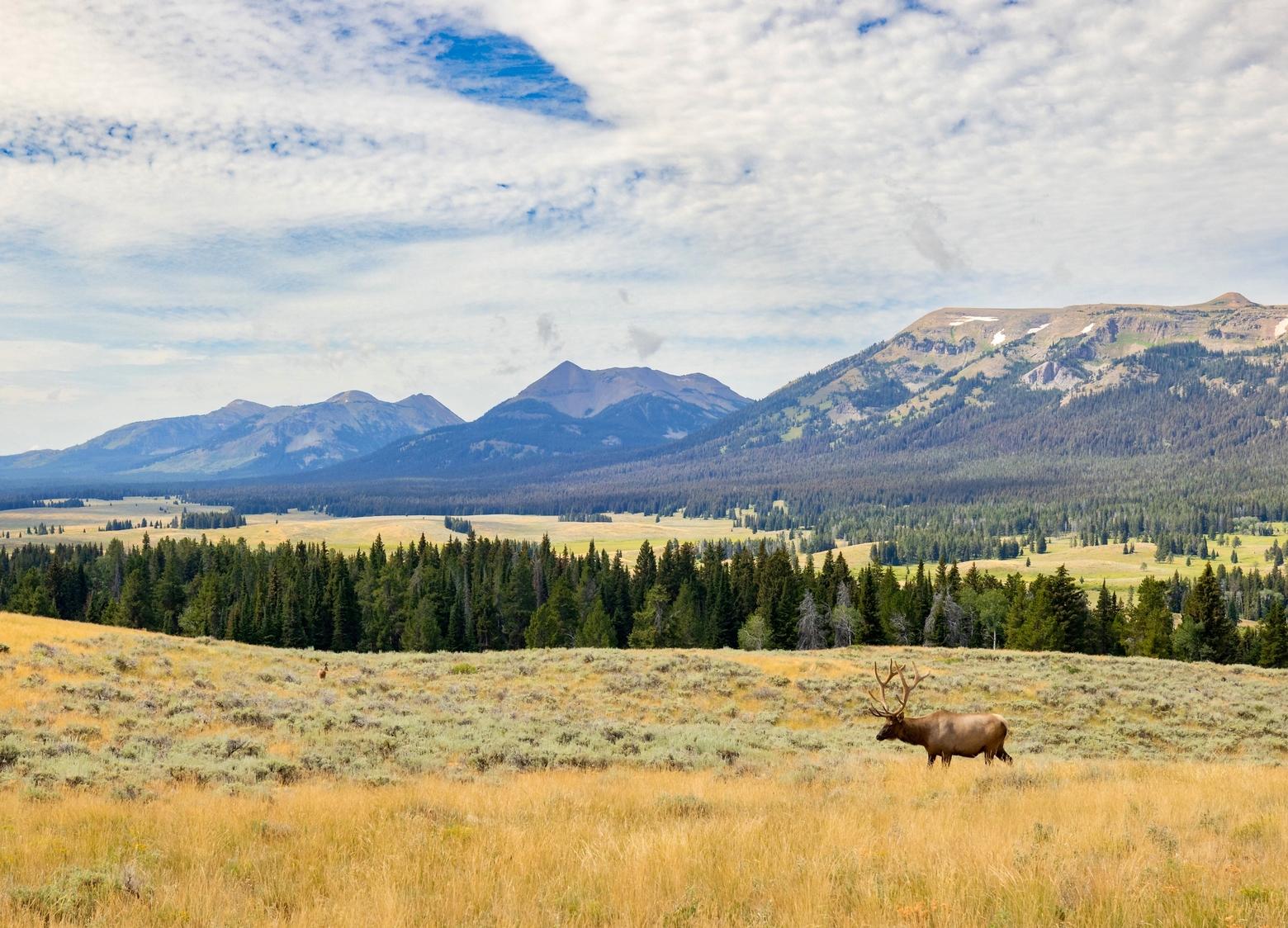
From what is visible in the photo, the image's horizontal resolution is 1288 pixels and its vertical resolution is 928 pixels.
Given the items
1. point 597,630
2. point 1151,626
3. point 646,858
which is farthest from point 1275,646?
point 646,858

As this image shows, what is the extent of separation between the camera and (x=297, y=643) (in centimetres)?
8031

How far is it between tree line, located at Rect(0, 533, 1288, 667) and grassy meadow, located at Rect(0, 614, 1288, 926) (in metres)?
47.4

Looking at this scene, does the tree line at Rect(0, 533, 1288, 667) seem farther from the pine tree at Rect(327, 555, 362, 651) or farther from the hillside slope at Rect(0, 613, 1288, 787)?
the hillside slope at Rect(0, 613, 1288, 787)

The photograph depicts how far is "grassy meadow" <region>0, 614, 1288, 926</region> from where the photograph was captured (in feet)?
23.6

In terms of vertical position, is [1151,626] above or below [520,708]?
below

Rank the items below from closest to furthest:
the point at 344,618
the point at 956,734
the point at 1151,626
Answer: the point at 956,734 → the point at 1151,626 → the point at 344,618

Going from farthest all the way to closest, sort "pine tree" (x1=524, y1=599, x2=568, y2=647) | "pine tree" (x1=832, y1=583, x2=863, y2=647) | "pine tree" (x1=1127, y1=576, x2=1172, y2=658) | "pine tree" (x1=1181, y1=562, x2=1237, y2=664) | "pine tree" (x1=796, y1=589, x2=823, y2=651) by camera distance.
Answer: "pine tree" (x1=524, y1=599, x2=568, y2=647), "pine tree" (x1=796, y1=589, x2=823, y2=651), "pine tree" (x1=832, y1=583, x2=863, y2=647), "pine tree" (x1=1127, y1=576, x2=1172, y2=658), "pine tree" (x1=1181, y1=562, x2=1237, y2=664)

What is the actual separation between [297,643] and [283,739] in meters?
66.0

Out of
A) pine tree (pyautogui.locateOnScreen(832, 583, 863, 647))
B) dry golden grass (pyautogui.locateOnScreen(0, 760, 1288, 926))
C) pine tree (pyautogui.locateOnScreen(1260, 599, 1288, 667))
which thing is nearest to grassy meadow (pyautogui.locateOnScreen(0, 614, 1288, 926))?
dry golden grass (pyautogui.locateOnScreen(0, 760, 1288, 926))

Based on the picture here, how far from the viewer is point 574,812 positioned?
1206 cm

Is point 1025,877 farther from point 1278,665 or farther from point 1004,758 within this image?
point 1278,665

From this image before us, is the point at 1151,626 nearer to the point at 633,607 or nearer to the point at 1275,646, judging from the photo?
the point at 1275,646

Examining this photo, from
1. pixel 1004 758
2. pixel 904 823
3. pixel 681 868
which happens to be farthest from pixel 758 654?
pixel 681 868

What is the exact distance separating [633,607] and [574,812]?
79649mm
